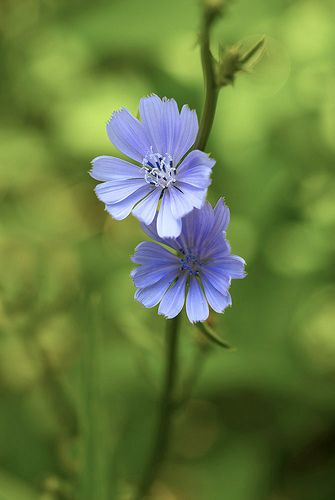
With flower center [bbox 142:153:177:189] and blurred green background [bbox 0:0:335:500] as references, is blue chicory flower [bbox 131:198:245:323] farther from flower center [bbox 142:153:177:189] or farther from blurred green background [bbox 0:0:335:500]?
blurred green background [bbox 0:0:335:500]

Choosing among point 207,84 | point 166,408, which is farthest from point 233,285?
point 207,84

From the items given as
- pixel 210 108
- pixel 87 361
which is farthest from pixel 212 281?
pixel 87 361

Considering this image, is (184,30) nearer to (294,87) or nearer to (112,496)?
(294,87)

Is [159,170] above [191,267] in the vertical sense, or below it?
above

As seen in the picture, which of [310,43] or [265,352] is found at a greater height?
[310,43]

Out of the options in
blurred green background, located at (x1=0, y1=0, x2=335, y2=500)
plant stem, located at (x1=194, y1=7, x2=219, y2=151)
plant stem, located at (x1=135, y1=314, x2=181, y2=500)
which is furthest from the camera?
blurred green background, located at (x1=0, y1=0, x2=335, y2=500)

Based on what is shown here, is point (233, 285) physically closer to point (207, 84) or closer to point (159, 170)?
point (159, 170)

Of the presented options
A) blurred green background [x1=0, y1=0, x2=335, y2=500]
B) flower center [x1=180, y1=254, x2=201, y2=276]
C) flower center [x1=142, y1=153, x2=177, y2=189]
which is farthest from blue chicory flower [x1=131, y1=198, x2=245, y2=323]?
blurred green background [x1=0, y1=0, x2=335, y2=500]

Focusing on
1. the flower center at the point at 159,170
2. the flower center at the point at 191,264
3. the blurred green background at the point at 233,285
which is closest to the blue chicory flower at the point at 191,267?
the flower center at the point at 191,264
